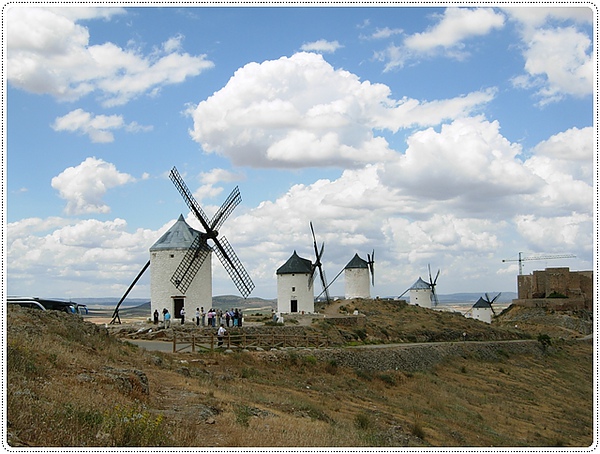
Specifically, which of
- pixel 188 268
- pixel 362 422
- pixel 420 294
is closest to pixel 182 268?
pixel 188 268

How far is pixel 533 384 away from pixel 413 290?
1501 inches

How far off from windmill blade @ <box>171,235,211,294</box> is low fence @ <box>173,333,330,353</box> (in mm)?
4426

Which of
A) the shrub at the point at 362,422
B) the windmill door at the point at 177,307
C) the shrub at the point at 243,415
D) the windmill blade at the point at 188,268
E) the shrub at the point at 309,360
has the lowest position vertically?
the shrub at the point at 309,360

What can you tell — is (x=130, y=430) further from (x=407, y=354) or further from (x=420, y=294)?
(x=420, y=294)

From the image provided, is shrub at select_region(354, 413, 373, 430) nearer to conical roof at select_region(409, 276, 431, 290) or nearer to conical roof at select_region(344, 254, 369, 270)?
conical roof at select_region(344, 254, 369, 270)

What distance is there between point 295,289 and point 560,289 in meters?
38.7

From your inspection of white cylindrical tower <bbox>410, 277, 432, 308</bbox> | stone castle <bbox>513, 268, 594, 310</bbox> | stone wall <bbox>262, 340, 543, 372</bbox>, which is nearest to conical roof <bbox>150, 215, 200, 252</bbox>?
stone wall <bbox>262, 340, 543, 372</bbox>

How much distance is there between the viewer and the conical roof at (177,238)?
114ft

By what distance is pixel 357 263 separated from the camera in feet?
203

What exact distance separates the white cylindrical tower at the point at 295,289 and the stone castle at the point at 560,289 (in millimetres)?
34786

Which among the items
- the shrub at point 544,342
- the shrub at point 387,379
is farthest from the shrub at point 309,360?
the shrub at point 544,342

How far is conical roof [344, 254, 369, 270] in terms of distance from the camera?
6159 cm

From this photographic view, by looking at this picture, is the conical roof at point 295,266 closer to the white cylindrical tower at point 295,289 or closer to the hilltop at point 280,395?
the white cylindrical tower at point 295,289

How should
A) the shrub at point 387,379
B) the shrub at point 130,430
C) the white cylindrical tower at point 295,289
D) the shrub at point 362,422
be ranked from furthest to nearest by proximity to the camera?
the white cylindrical tower at point 295,289 < the shrub at point 387,379 < the shrub at point 362,422 < the shrub at point 130,430
